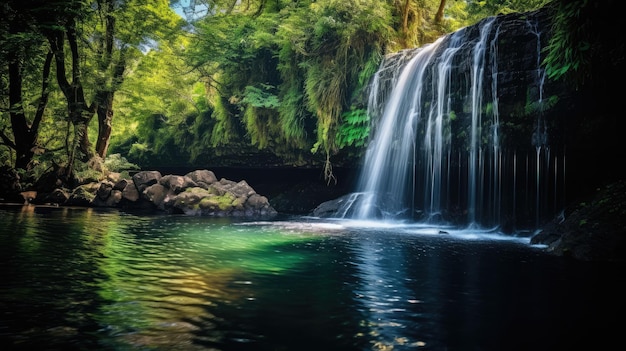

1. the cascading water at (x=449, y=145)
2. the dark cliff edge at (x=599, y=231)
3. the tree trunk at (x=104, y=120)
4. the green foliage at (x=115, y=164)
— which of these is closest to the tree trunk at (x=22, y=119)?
the tree trunk at (x=104, y=120)

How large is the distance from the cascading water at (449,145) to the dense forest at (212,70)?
5.22ft

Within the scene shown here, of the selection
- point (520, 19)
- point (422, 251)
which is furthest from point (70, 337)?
point (520, 19)

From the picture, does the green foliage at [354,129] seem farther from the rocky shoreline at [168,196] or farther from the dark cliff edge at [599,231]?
the dark cliff edge at [599,231]

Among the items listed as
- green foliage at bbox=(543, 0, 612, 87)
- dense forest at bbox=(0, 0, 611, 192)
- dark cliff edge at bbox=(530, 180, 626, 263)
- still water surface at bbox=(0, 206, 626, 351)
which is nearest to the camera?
still water surface at bbox=(0, 206, 626, 351)

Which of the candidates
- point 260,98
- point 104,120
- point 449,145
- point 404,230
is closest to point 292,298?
point 404,230

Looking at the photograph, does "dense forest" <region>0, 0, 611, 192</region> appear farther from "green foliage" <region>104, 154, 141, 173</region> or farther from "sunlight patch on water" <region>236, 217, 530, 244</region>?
"sunlight patch on water" <region>236, 217, 530, 244</region>

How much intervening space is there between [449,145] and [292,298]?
11713mm

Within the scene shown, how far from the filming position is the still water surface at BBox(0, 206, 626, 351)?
3.14 m

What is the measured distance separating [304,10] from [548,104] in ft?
37.4

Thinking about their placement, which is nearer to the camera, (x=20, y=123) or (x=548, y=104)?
(x=548, y=104)

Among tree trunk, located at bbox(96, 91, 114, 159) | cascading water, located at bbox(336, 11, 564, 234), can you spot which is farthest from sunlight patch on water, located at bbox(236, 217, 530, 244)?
tree trunk, located at bbox(96, 91, 114, 159)

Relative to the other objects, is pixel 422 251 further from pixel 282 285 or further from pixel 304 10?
pixel 304 10

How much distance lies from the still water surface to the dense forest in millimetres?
11190

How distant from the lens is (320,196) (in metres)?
22.1
